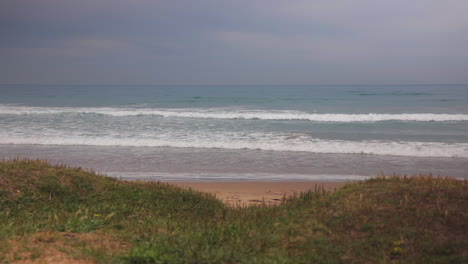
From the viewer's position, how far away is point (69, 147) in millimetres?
19578

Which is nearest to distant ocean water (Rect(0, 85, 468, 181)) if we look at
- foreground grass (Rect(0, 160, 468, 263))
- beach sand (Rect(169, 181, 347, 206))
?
beach sand (Rect(169, 181, 347, 206))

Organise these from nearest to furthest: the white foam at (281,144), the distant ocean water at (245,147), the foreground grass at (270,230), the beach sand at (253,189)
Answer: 1. the foreground grass at (270,230)
2. the beach sand at (253,189)
3. the distant ocean water at (245,147)
4. the white foam at (281,144)

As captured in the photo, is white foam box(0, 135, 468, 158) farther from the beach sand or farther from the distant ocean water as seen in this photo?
the beach sand

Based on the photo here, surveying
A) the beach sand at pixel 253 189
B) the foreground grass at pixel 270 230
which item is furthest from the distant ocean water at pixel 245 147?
the foreground grass at pixel 270 230

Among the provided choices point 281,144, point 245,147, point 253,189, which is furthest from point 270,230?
point 281,144

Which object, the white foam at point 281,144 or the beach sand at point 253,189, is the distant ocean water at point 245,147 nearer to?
the white foam at point 281,144

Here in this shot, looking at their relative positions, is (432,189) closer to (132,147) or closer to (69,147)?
(132,147)

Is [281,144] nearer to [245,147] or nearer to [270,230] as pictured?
[245,147]

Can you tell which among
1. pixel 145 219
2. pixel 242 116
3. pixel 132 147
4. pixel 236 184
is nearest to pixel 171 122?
pixel 242 116

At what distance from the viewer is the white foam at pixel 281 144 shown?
18.3 metres

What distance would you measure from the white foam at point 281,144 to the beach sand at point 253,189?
6.92 metres

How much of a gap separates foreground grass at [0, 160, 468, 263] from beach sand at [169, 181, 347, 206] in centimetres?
341

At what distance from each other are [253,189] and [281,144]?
8.83 m

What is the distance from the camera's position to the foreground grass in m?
4.31
